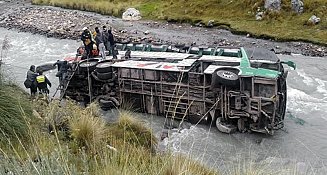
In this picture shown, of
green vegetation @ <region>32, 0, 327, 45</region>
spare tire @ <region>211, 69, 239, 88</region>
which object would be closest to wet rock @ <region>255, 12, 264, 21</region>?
green vegetation @ <region>32, 0, 327, 45</region>

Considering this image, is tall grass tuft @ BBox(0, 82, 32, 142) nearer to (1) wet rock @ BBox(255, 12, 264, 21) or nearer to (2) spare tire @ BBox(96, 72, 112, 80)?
(2) spare tire @ BBox(96, 72, 112, 80)

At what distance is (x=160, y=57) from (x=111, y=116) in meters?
3.27

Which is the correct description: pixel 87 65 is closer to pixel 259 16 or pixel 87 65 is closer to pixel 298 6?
pixel 259 16

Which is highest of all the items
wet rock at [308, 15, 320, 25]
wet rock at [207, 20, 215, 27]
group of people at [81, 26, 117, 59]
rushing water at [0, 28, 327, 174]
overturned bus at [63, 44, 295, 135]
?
wet rock at [308, 15, 320, 25]

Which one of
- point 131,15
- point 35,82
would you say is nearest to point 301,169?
point 35,82

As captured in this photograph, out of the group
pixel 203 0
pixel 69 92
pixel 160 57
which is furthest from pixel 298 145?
pixel 203 0

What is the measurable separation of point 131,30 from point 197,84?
17088 millimetres

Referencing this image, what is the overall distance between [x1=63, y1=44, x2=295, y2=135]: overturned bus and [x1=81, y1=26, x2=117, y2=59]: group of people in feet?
1.89

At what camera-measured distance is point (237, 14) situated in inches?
1278

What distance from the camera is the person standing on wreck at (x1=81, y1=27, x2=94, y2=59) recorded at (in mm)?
18109

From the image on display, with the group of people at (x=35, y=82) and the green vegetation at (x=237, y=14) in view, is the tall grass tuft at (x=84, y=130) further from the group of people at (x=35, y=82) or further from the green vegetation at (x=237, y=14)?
the green vegetation at (x=237, y=14)

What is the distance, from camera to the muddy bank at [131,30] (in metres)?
27.2

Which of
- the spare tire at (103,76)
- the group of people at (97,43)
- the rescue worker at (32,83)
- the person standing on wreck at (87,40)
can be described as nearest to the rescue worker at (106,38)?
the group of people at (97,43)

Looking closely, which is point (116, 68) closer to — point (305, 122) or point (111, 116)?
point (111, 116)
